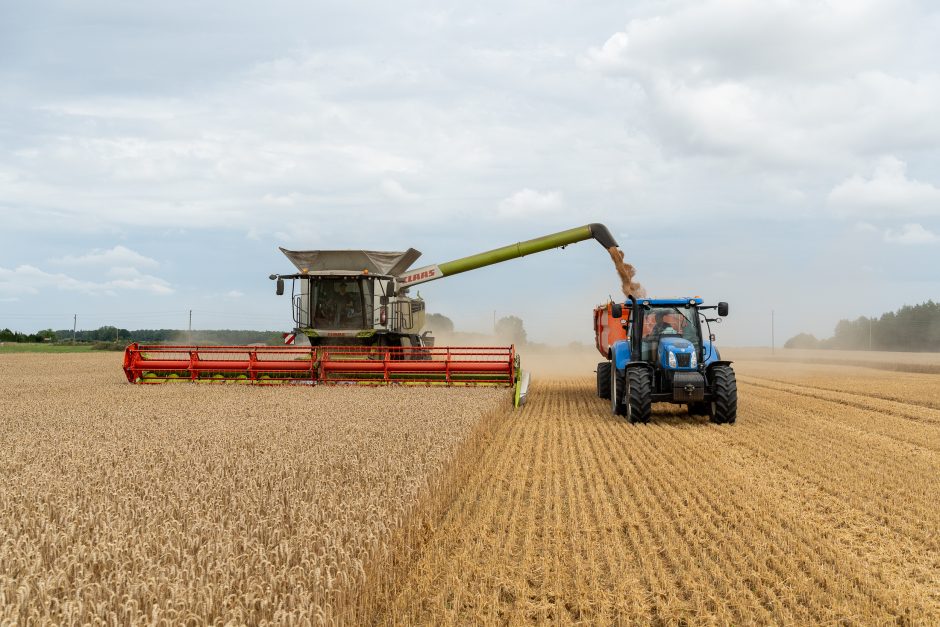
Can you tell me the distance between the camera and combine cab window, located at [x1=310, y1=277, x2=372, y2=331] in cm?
1644

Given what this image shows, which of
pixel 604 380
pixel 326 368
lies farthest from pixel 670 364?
pixel 326 368

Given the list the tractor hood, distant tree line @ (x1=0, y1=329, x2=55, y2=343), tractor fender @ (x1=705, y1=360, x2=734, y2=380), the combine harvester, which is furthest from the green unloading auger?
distant tree line @ (x1=0, y1=329, x2=55, y2=343)

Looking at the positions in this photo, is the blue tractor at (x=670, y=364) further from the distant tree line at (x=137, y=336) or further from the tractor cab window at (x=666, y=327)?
the distant tree line at (x=137, y=336)

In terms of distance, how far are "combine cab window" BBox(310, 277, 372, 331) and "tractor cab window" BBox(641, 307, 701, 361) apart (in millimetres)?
6831

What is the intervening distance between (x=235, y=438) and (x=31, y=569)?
14.9 feet

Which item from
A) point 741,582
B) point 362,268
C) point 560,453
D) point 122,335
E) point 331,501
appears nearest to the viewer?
point 741,582

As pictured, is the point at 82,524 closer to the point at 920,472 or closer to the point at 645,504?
the point at 645,504

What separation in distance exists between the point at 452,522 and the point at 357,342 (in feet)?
36.2

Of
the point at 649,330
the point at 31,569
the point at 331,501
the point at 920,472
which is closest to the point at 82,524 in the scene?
the point at 31,569

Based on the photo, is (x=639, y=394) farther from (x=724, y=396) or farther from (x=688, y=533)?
(x=688, y=533)

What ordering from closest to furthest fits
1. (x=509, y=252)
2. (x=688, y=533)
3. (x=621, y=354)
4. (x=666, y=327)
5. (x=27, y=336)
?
(x=688, y=533)
(x=666, y=327)
(x=621, y=354)
(x=509, y=252)
(x=27, y=336)

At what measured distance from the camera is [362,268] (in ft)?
56.0

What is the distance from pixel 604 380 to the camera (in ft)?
47.2

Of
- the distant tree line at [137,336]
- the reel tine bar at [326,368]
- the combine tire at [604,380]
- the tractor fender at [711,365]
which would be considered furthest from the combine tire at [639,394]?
the distant tree line at [137,336]
